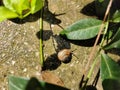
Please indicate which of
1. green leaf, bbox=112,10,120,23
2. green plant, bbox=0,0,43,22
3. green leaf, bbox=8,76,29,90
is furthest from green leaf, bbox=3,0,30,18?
green leaf, bbox=8,76,29,90

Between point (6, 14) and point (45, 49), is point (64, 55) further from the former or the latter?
point (6, 14)

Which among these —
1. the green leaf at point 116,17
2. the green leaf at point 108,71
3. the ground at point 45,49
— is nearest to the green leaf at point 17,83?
the green leaf at point 108,71

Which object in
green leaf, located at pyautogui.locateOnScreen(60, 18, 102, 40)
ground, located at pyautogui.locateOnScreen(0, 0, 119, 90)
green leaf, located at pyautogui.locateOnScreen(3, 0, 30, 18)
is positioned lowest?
ground, located at pyautogui.locateOnScreen(0, 0, 119, 90)

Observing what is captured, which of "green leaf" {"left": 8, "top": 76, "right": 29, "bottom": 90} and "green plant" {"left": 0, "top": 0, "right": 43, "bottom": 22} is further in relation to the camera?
"green plant" {"left": 0, "top": 0, "right": 43, "bottom": 22}

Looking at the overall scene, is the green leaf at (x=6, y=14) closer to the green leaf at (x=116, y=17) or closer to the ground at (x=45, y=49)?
the ground at (x=45, y=49)

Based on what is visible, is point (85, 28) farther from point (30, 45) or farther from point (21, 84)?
point (21, 84)

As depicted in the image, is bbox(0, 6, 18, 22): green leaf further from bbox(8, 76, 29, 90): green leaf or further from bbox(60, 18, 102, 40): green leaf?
bbox(8, 76, 29, 90): green leaf
